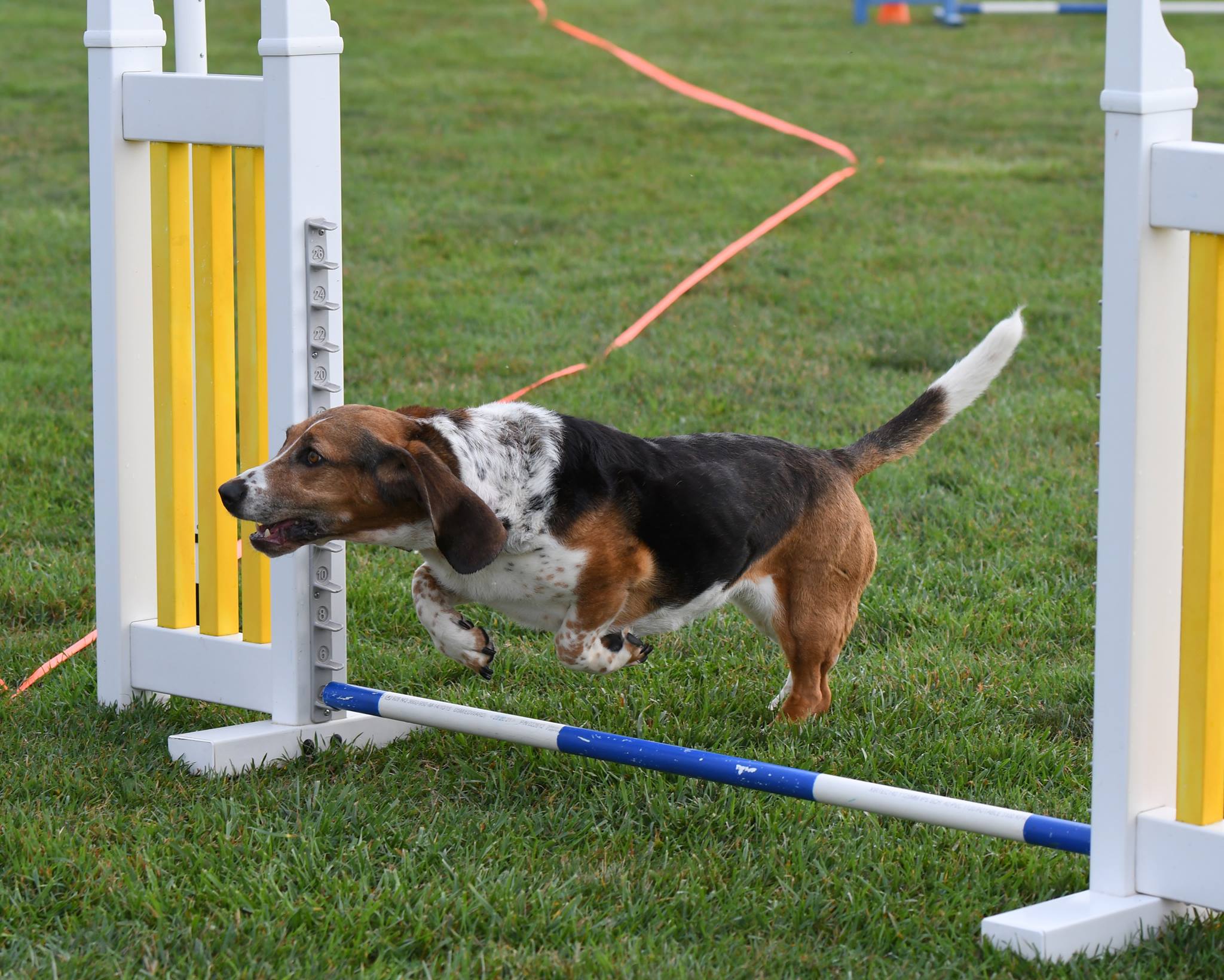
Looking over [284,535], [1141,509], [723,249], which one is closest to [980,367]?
[1141,509]

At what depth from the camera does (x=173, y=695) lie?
14.0ft

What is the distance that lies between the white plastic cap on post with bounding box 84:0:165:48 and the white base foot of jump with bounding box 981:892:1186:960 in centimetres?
283

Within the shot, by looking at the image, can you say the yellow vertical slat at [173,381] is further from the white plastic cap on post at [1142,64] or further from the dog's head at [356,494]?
the white plastic cap on post at [1142,64]

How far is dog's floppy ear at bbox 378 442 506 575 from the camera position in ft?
11.2

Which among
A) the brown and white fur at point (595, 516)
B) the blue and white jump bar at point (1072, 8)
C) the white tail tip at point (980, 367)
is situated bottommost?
the brown and white fur at point (595, 516)

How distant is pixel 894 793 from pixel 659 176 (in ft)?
29.4

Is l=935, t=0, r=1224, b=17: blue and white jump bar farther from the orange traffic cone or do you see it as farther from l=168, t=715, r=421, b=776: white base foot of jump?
l=168, t=715, r=421, b=776: white base foot of jump

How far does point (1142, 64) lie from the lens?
9.13 ft

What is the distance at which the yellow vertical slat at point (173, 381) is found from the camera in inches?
160

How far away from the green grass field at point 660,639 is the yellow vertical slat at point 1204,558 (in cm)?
31

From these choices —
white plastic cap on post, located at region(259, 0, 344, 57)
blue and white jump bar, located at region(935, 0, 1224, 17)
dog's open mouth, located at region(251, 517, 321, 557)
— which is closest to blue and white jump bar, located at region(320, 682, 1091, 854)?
dog's open mouth, located at region(251, 517, 321, 557)

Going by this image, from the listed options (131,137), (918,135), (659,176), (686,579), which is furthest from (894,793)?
(918,135)

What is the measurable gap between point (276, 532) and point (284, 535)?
2cm

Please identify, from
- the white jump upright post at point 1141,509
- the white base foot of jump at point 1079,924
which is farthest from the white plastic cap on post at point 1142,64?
the white base foot of jump at point 1079,924
